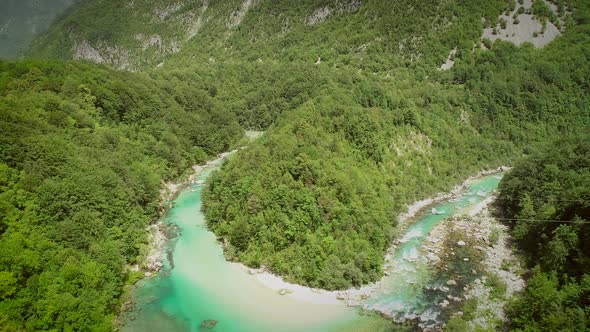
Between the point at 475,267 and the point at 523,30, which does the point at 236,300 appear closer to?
the point at 475,267

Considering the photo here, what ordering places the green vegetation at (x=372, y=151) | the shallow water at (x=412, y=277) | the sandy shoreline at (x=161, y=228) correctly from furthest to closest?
the sandy shoreline at (x=161, y=228), the green vegetation at (x=372, y=151), the shallow water at (x=412, y=277)

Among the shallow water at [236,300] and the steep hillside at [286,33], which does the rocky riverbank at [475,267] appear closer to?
the shallow water at [236,300]

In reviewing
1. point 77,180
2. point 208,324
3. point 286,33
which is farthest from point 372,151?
point 286,33

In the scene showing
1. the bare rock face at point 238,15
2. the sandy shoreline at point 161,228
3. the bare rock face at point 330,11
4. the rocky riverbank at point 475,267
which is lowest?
the rocky riverbank at point 475,267

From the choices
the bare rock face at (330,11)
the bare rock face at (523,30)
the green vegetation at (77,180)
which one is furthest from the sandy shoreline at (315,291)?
the bare rock face at (330,11)

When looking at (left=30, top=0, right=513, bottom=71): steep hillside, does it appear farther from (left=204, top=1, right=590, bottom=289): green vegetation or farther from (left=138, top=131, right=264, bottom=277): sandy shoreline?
(left=138, top=131, right=264, bottom=277): sandy shoreline

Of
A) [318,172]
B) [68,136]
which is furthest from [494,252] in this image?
[68,136]
